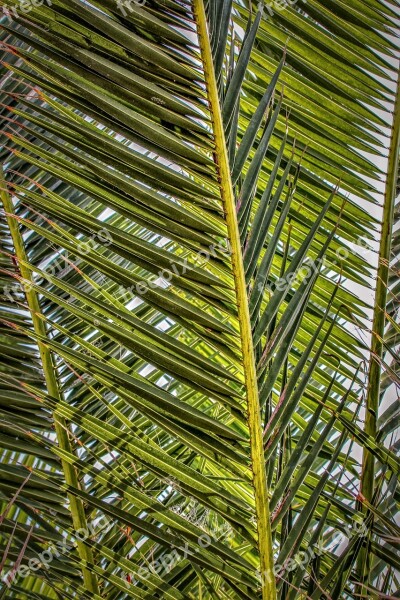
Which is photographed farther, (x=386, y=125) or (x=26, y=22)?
(x=386, y=125)

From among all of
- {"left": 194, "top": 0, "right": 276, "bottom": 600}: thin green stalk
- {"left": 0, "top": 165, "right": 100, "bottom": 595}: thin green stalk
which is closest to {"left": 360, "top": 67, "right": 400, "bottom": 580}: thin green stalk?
{"left": 194, "top": 0, "right": 276, "bottom": 600}: thin green stalk

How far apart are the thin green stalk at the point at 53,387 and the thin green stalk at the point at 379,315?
18.5 inches

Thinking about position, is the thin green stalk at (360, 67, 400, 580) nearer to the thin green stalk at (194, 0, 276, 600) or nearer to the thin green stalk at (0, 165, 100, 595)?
the thin green stalk at (194, 0, 276, 600)

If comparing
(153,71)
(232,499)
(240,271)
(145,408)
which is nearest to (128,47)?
(153,71)

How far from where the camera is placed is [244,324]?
2.95 ft

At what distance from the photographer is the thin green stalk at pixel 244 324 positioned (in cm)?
88

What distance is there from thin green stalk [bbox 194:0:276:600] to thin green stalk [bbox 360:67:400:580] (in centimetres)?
21

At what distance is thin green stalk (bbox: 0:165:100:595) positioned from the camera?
118 cm

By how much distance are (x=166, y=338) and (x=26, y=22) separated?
17.5 inches

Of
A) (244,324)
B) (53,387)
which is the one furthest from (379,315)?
(53,387)

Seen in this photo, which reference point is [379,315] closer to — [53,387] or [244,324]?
[244,324]

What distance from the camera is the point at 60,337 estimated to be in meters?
1.65

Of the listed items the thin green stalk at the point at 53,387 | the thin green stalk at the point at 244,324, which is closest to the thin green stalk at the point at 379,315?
the thin green stalk at the point at 244,324

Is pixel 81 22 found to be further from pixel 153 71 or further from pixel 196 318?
pixel 196 318
